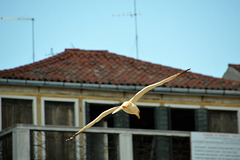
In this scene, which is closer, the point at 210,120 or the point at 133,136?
the point at 133,136

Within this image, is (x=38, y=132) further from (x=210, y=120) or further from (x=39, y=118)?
(x=210, y=120)

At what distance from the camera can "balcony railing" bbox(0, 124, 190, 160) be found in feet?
88.0

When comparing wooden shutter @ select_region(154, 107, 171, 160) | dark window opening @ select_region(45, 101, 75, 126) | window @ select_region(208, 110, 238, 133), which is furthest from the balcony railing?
window @ select_region(208, 110, 238, 133)

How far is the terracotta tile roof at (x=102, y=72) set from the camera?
30953 mm

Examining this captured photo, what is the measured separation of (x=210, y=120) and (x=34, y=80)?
6.81 metres

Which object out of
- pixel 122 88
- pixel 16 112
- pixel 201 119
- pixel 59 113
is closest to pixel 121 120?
pixel 122 88

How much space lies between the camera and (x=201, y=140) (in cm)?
2973

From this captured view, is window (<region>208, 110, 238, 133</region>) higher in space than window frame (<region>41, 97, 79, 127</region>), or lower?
lower

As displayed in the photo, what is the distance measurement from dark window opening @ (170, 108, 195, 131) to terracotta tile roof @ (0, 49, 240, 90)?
1352 mm

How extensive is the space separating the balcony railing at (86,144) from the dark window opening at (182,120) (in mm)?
3336

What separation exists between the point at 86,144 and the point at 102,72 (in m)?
4.64

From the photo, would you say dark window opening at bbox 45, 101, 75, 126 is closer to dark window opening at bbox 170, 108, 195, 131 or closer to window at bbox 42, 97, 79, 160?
window at bbox 42, 97, 79, 160

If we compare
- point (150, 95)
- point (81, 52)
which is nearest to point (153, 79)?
point (150, 95)

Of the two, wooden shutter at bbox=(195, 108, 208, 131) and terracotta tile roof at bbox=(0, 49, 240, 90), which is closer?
terracotta tile roof at bbox=(0, 49, 240, 90)
